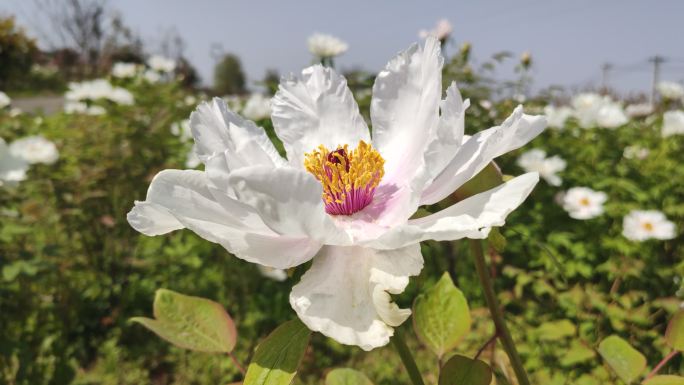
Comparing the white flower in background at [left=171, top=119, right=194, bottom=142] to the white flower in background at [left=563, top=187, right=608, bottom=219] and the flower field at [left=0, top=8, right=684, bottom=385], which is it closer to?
the flower field at [left=0, top=8, right=684, bottom=385]

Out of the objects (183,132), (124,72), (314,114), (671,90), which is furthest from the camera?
(124,72)

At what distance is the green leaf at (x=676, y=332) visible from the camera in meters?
0.53

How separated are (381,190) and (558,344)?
127 centimetres

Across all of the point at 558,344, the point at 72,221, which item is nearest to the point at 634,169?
the point at 558,344

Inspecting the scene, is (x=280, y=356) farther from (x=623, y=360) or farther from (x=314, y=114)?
(x=623, y=360)

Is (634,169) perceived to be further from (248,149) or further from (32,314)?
(32,314)

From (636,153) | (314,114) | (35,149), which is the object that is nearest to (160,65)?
(35,149)

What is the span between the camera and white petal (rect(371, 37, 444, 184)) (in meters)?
0.55

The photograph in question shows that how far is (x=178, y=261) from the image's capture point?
7.37 ft

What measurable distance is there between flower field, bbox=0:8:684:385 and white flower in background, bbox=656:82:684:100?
0.04 feet

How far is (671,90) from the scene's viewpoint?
3.07 m

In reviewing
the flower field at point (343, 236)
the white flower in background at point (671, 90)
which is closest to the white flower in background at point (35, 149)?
the flower field at point (343, 236)

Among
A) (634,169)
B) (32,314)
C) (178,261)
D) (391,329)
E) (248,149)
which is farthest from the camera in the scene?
(634,169)

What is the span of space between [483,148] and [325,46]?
6.22 feet
